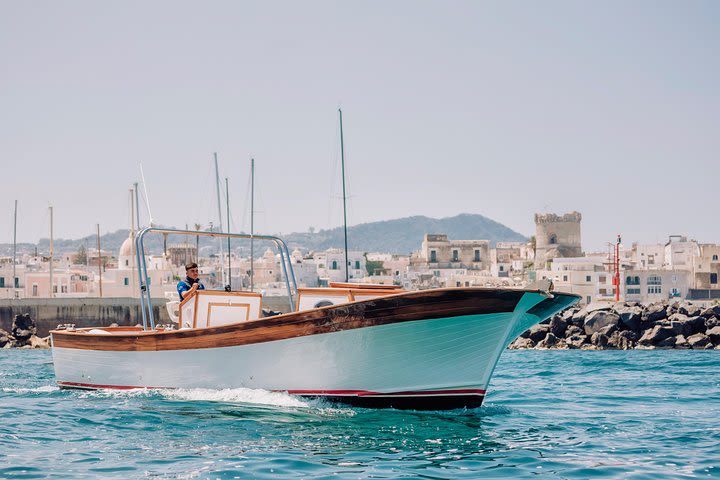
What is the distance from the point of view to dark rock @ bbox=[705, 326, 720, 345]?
33.3m

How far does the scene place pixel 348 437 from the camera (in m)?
9.87

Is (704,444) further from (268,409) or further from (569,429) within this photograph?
(268,409)

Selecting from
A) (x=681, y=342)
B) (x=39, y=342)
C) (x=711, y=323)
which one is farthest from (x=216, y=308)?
(x=39, y=342)

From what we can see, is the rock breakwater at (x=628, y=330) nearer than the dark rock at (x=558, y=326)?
Yes

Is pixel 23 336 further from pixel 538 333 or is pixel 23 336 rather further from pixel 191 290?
pixel 191 290

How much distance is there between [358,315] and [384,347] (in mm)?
495

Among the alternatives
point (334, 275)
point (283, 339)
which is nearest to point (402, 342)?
point (283, 339)

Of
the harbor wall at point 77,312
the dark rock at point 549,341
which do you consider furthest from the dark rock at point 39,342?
the dark rock at point 549,341

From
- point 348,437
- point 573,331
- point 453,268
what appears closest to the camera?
point 348,437

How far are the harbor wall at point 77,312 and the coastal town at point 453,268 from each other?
200 inches

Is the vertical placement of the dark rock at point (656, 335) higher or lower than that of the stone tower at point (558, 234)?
lower

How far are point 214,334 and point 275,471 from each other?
429 cm

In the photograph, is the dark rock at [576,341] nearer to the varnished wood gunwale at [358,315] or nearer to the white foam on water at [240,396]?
the white foam on water at [240,396]

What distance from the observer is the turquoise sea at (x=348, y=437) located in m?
8.34
